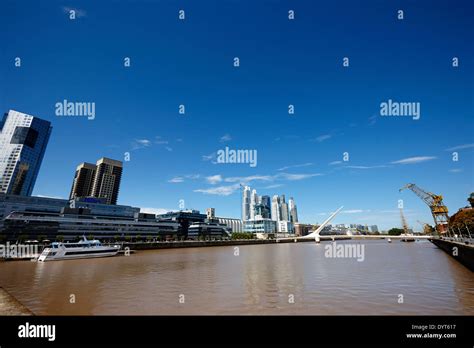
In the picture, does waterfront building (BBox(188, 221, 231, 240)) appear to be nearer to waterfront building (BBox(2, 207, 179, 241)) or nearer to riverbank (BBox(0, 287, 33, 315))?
waterfront building (BBox(2, 207, 179, 241))

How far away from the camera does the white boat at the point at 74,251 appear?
52656mm

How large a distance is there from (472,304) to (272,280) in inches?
555

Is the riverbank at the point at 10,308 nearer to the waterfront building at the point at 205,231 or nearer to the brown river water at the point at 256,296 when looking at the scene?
the brown river water at the point at 256,296

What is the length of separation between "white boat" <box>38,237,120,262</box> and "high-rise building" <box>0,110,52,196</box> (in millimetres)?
137235

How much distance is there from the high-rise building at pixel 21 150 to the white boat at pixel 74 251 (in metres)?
137

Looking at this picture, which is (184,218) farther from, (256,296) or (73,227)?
(256,296)

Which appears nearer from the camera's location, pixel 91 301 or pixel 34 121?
pixel 91 301

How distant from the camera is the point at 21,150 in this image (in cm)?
16675

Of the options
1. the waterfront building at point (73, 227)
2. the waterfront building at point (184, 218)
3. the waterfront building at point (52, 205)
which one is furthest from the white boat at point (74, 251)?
the waterfront building at point (184, 218)

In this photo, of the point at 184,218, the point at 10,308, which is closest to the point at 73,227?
the point at 184,218
